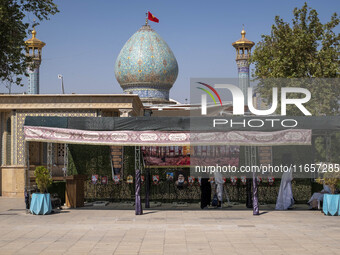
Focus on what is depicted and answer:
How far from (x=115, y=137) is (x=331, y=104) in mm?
12064

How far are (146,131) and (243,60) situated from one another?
30.5 meters

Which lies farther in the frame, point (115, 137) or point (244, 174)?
point (244, 174)

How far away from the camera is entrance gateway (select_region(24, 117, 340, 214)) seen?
1633 centimetres

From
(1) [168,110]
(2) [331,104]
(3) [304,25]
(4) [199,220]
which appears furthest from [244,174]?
(1) [168,110]

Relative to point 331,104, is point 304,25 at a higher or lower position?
higher

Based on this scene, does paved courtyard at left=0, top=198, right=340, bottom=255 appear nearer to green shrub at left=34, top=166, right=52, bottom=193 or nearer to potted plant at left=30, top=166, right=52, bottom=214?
potted plant at left=30, top=166, right=52, bottom=214

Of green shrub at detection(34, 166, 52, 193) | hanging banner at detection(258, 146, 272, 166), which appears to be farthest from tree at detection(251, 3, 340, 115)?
green shrub at detection(34, 166, 52, 193)

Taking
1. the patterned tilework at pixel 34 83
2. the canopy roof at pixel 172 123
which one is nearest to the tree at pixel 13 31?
the canopy roof at pixel 172 123

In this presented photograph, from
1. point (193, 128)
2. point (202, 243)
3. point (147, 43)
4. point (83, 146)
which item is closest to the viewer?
point (202, 243)

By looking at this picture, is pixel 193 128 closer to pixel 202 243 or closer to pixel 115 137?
pixel 115 137

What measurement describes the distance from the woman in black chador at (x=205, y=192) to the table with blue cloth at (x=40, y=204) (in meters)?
5.03

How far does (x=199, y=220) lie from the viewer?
1440 cm

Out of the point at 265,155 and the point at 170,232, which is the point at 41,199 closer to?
the point at 170,232

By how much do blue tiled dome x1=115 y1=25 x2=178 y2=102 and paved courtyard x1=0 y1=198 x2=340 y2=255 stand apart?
2803cm
